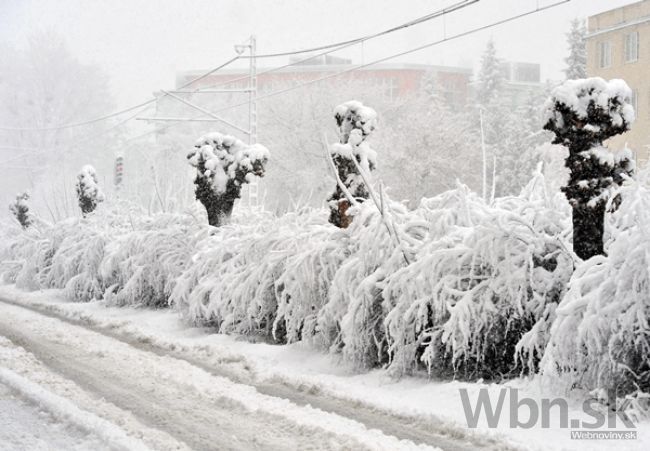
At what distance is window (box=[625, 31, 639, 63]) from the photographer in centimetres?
3634

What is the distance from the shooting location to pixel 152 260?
12914 mm

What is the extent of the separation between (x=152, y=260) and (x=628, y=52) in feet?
101

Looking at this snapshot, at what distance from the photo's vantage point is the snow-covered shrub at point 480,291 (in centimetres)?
667

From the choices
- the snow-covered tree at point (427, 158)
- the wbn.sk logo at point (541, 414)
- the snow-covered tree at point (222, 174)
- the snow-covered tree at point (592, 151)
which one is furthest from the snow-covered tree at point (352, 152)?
the snow-covered tree at point (427, 158)

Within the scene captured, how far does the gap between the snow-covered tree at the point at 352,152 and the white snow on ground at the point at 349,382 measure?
6.23 feet

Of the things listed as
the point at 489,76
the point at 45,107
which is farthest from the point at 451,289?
the point at 489,76

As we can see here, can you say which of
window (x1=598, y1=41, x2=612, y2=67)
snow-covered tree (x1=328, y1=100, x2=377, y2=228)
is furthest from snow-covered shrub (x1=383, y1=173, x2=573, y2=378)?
window (x1=598, y1=41, x2=612, y2=67)

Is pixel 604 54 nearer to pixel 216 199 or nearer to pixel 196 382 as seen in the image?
pixel 216 199

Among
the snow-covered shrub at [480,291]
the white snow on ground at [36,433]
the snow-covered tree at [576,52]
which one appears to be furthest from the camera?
the snow-covered tree at [576,52]

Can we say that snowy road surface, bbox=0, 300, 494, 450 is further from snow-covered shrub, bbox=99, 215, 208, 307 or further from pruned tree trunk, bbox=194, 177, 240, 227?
pruned tree trunk, bbox=194, 177, 240, 227

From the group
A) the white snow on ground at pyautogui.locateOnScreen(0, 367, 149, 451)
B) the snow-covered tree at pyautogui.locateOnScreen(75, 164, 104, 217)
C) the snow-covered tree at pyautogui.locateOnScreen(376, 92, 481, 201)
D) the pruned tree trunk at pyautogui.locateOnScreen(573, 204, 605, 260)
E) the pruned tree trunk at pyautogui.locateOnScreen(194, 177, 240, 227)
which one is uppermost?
the snow-covered tree at pyautogui.locateOnScreen(376, 92, 481, 201)

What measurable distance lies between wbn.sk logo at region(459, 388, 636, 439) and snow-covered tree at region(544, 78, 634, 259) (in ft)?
4.36

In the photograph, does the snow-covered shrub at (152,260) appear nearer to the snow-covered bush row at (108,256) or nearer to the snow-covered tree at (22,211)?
the snow-covered bush row at (108,256)

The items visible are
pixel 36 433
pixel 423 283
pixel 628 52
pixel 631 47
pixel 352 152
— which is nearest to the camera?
pixel 36 433
